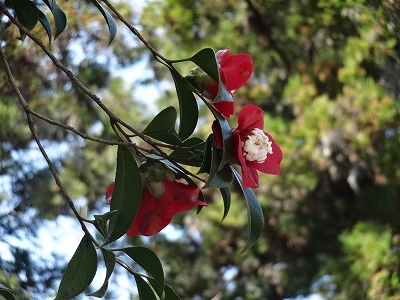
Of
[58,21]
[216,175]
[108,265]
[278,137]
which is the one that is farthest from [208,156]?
[278,137]

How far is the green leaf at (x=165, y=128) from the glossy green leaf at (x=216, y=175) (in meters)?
0.07

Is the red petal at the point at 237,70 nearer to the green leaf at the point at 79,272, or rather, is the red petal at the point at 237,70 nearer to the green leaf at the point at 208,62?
the green leaf at the point at 208,62

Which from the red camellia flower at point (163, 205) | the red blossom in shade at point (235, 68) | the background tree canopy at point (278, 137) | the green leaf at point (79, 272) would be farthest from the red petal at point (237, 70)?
the background tree canopy at point (278, 137)

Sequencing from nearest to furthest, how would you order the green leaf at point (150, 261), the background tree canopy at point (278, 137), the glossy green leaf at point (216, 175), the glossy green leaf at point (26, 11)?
1. the glossy green leaf at point (216, 175)
2. the green leaf at point (150, 261)
3. the glossy green leaf at point (26, 11)
4. the background tree canopy at point (278, 137)

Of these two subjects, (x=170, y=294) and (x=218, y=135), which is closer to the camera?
(x=218, y=135)

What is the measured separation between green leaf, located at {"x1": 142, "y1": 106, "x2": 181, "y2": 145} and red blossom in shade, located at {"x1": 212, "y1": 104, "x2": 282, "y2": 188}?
7 centimetres

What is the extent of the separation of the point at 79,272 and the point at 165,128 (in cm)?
17

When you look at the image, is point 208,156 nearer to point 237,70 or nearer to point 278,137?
point 237,70

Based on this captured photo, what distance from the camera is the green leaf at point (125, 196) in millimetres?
569

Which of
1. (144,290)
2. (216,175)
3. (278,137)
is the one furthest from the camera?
(278,137)

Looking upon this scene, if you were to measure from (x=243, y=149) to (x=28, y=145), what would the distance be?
4.04ft

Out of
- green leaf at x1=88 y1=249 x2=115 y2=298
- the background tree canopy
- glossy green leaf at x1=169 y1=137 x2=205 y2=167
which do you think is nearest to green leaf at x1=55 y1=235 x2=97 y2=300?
green leaf at x1=88 y1=249 x2=115 y2=298

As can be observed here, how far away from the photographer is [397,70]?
1.90 meters

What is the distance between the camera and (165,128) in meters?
0.61
